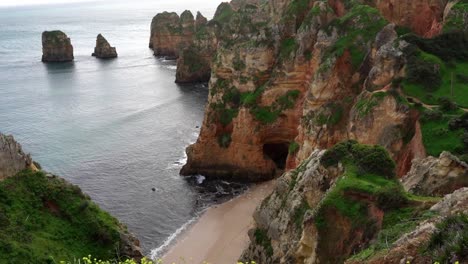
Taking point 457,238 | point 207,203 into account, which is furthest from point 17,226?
point 207,203

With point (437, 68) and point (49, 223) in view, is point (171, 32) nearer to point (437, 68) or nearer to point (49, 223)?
point (437, 68)

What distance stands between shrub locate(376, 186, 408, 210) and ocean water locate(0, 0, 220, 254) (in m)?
25.4

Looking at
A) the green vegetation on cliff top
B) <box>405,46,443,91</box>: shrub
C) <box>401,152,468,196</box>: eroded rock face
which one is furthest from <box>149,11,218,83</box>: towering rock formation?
the green vegetation on cliff top

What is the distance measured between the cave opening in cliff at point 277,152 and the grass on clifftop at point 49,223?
29846 millimetres

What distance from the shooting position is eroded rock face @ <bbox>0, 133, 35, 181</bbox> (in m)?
28.5

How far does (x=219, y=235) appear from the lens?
44.2m

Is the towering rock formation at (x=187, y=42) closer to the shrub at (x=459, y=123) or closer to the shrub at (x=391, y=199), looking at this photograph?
the shrub at (x=459, y=123)

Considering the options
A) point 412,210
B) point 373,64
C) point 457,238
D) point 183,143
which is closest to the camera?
point 457,238

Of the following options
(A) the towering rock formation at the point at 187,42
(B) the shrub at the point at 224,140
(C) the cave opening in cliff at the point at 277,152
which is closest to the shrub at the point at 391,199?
(C) the cave opening in cliff at the point at 277,152

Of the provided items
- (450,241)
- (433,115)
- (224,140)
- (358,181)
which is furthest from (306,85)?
(450,241)

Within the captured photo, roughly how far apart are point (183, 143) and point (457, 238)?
187ft

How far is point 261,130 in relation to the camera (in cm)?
5469

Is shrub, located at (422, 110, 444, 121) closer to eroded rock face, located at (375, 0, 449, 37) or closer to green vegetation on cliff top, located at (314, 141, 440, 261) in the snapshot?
green vegetation on cliff top, located at (314, 141, 440, 261)

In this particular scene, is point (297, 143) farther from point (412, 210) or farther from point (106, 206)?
point (412, 210)
